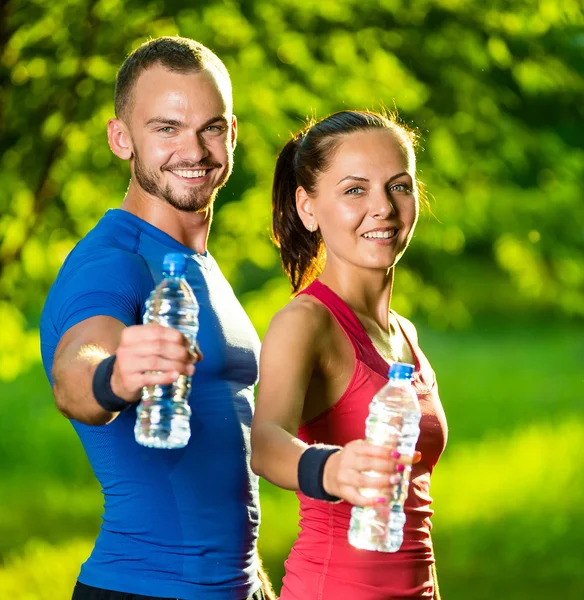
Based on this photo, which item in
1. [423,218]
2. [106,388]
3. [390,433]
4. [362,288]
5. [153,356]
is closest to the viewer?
[153,356]

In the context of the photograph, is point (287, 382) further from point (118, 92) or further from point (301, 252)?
point (118, 92)

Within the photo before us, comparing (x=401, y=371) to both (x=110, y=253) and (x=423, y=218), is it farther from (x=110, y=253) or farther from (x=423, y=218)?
(x=423, y=218)

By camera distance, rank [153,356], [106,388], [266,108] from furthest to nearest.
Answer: [266,108] < [106,388] < [153,356]

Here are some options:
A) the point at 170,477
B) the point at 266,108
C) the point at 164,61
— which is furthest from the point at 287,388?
the point at 266,108

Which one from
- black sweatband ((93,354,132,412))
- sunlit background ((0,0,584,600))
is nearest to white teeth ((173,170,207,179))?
black sweatband ((93,354,132,412))

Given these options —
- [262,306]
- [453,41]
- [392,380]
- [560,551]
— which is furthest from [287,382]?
[560,551]

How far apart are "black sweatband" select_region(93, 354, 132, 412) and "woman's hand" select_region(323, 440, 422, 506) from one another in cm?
34

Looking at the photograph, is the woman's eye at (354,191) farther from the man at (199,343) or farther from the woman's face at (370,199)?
the man at (199,343)

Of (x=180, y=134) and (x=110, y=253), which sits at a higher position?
(x=180, y=134)

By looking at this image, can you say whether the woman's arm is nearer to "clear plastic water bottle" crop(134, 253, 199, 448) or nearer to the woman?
the woman

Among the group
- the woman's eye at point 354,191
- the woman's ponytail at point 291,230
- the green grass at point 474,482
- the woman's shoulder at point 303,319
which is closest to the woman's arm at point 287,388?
the woman's shoulder at point 303,319

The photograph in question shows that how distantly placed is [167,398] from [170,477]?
236 mm

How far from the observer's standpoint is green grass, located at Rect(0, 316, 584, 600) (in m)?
6.67

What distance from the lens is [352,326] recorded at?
2064mm
